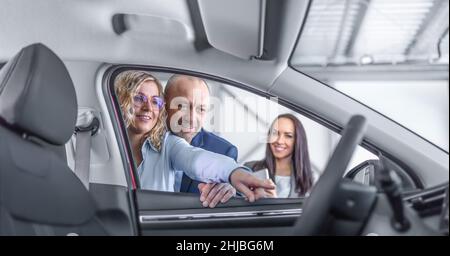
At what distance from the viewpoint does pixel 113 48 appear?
4.27 feet

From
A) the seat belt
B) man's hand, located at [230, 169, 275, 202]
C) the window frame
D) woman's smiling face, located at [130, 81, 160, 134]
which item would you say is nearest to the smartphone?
man's hand, located at [230, 169, 275, 202]

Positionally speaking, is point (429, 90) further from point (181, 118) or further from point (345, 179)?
point (181, 118)

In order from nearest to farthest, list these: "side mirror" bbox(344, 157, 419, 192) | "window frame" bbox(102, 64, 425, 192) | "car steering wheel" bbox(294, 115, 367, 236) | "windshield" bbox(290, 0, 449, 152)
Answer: "car steering wheel" bbox(294, 115, 367, 236)
"side mirror" bbox(344, 157, 419, 192)
"windshield" bbox(290, 0, 449, 152)
"window frame" bbox(102, 64, 425, 192)

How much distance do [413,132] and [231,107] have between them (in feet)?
1.37

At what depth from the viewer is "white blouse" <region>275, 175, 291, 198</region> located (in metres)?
1.21

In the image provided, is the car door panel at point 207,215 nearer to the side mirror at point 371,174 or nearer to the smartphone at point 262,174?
the smartphone at point 262,174

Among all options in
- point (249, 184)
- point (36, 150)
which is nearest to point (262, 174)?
point (249, 184)

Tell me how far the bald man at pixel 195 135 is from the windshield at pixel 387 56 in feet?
0.89

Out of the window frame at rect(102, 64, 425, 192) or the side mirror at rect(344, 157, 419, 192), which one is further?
the window frame at rect(102, 64, 425, 192)

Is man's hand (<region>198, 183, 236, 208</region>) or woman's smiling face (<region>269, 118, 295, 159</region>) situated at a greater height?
woman's smiling face (<region>269, 118, 295, 159</region>)

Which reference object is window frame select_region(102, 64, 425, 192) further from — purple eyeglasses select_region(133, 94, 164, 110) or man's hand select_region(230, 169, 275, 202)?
man's hand select_region(230, 169, 275, 202)

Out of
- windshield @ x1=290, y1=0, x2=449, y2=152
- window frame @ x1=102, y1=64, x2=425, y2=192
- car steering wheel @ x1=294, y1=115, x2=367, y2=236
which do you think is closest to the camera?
car steering wheel @ x1=294, y1=115, x2=367, y2=236

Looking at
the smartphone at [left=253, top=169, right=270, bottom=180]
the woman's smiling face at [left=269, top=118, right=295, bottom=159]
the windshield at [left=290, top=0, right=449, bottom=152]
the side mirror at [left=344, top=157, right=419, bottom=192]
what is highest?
the windshield at [left=290, top=0, right=449, bottom=152]

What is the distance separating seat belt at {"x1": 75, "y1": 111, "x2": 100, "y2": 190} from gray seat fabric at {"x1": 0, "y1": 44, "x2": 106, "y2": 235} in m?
0.11
